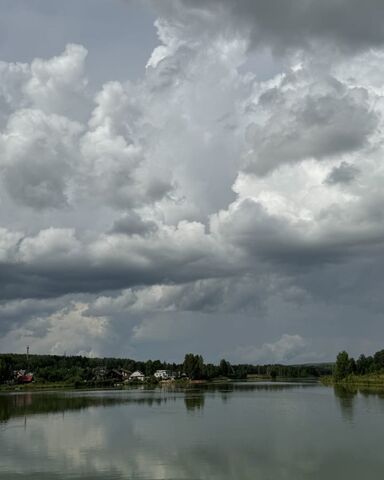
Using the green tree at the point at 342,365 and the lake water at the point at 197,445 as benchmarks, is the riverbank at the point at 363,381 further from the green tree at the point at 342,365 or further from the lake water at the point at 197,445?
the lake water at the point at 197,445

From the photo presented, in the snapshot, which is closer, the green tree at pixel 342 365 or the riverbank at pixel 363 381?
the riverbank at pixel 363 381

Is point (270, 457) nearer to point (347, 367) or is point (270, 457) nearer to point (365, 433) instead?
point (365, 433)

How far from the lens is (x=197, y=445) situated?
43.8 m

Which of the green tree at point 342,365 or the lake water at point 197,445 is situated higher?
the green tree at point 342,365

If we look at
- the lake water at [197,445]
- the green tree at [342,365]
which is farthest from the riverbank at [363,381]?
the lake water at [197,445]

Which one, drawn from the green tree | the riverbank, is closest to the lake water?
the riverbank

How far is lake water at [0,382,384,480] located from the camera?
112 ft

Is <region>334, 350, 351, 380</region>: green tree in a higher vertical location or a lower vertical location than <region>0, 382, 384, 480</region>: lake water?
higher

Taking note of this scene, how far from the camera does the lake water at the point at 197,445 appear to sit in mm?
34094

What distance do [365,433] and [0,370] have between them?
145101 millimetres

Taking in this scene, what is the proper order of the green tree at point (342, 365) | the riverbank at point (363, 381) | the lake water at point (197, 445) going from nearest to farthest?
the lake water at point (197, 445)
the riverbank at point (363, 381)
the green tree at point (342, 365)

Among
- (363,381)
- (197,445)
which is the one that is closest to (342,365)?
(363,381)

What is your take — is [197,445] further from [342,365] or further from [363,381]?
[342,365]

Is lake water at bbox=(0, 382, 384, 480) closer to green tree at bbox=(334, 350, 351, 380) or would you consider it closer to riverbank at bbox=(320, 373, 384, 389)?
riverbank at bbox=(320, 373, 384, 389)
